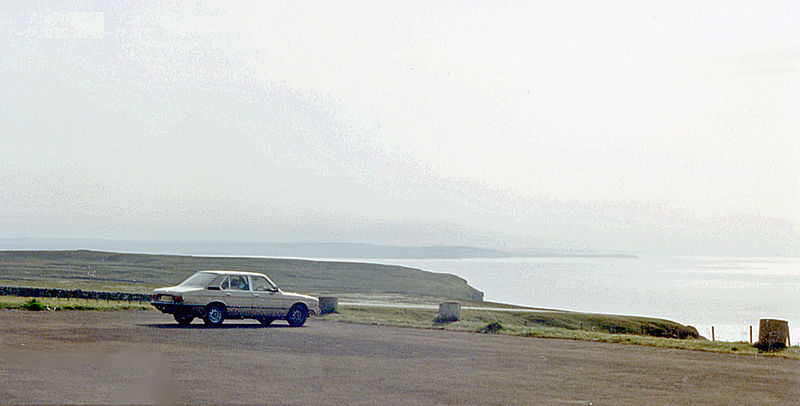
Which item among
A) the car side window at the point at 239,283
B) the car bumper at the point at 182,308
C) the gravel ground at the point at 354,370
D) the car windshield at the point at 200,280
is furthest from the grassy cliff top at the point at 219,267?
the gravel ground at the point at 354,370

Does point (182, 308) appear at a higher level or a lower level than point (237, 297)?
lower

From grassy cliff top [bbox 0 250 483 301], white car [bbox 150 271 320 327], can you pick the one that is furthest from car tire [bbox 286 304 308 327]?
grassy cliff top [bbox 0 250 483 301]

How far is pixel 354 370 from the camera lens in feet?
49.0

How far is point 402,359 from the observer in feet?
55.9

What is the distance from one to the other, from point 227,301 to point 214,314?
53cm

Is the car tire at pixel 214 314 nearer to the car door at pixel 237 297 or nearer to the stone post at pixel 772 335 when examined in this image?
the car door at pixel 237 297

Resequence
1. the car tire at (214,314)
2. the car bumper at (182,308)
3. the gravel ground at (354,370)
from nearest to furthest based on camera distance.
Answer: the gravel ground at (354,370) < the car bumper at (182,308) < the car tire at (214,314)

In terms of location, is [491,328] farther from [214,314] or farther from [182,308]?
[182,308]

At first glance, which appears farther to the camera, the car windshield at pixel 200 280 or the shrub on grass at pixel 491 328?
the shrub on grass at pixel 491 328

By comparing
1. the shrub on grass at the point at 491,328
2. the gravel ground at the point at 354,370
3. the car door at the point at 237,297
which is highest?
the car door at the point at 237,297

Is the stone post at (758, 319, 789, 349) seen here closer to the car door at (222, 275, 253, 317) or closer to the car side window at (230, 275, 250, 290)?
the car door at (222, 275, 253, 317)

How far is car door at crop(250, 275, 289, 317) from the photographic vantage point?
2616cm

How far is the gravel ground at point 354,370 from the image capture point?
1182 cm

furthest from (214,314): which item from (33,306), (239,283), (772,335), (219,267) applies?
(219,267)
